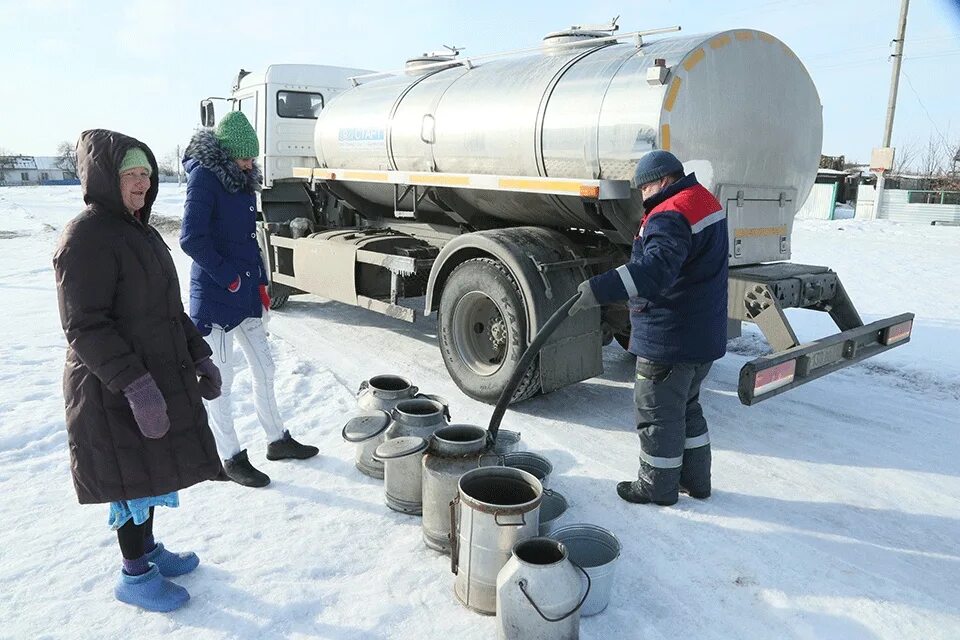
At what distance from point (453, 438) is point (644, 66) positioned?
2.74 m

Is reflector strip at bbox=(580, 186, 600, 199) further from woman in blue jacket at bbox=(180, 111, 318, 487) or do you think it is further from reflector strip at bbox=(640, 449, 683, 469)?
woman in blue jacket at bbox=(180, 111, 318, 487)

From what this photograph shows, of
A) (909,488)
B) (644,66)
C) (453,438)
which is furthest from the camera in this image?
(644,66)

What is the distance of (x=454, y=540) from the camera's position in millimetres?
2891

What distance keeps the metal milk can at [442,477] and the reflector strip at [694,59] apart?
2.69 meters

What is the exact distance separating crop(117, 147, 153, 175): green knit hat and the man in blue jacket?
2.04 m

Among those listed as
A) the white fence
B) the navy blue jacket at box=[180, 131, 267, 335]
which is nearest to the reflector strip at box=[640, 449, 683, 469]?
the navy blue jacket at box=[180, 131, 267, 335]

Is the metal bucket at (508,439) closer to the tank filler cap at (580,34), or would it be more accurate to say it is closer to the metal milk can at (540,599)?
the metal milk can at (540,599)

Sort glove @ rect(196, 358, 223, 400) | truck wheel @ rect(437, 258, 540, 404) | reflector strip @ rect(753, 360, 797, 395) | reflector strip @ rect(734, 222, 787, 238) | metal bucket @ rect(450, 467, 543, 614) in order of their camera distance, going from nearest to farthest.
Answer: metal bucket @ rect(450, 467, 543, 614), glove @ rect(196, 358, 223, 400), reflector strip @ rect(753, 360, 797, 395), reflector strip @ rect(734, 222, 787, 238), truck wheel @ rect(437, 258, 540, 404)

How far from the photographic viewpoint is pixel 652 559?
3168 millimetres

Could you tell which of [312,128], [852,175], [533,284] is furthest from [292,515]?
[852,175]

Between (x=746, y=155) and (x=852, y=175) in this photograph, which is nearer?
(x=746, y=155)

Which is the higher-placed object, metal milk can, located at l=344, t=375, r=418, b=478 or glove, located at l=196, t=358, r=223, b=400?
glove, located at l=196, t=358, r=223, b=400

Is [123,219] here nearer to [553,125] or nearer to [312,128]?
[553,125]

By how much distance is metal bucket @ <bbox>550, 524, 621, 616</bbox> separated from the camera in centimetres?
271
